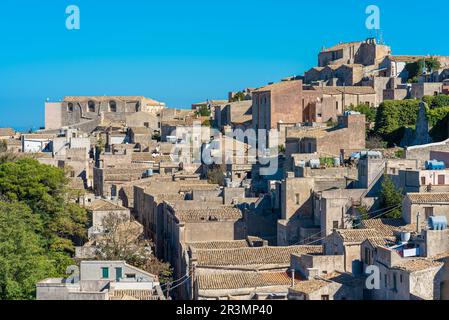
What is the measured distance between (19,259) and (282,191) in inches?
335

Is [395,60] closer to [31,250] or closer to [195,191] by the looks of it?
[195,191]

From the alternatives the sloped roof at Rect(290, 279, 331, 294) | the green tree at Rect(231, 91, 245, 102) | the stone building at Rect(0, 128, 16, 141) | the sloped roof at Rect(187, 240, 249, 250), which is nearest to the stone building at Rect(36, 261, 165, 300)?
the sloped roof at Rect(187, 240, 249, 250)

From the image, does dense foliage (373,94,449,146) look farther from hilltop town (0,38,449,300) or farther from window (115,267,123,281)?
window (115,267,123,281)

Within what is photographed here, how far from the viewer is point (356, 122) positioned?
136 ft

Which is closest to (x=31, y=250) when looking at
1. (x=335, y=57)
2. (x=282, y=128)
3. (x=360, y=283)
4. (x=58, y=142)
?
(x=360, y=283)

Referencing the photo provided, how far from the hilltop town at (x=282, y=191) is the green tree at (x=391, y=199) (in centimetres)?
4

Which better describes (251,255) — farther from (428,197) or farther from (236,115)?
(236,115)

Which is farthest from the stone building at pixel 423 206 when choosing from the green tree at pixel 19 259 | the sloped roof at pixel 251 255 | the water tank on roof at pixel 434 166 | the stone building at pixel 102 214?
the stone building at pixel 102 214

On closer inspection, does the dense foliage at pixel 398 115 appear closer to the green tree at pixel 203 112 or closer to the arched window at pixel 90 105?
the green tree at pixel 203 112

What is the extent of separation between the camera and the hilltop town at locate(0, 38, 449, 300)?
84.0 ft

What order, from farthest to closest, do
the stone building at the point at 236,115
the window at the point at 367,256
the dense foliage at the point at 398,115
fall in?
1. the stone building at the point at 236,115
2. the dense foliage at the point at 398,115
3. the window at the point at 367,256

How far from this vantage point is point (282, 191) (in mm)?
33344

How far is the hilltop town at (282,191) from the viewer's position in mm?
25594

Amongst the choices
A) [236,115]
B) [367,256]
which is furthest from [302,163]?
[236,115]
